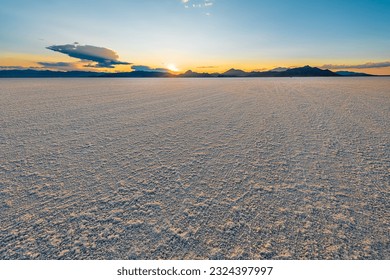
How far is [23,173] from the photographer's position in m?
3.58

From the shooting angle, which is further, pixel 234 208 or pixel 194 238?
pixel 234 208

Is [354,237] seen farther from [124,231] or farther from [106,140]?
[106,140]

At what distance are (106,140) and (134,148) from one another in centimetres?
Answer: 106

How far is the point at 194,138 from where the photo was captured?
18.3ft

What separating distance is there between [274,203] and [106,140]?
14.2 ft
